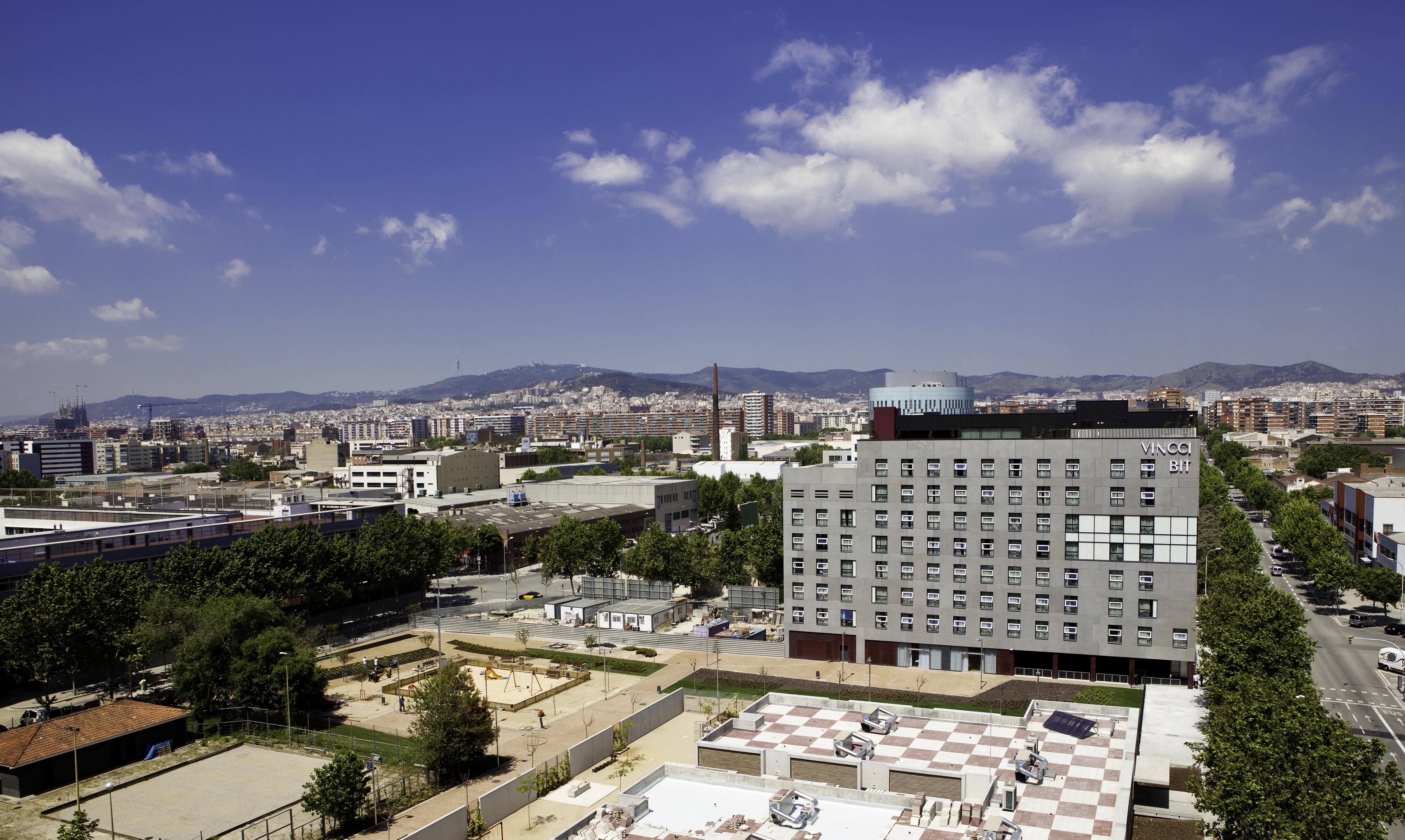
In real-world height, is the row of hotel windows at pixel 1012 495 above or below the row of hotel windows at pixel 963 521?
above

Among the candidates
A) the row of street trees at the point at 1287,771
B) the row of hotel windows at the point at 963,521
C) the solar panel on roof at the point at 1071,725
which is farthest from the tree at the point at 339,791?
the row of hotel windows at the point at 963,521

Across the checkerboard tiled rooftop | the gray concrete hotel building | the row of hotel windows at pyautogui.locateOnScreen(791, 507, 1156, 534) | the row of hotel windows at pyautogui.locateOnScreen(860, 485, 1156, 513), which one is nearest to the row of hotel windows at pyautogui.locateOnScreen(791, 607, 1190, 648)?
the gray concrete hotel building

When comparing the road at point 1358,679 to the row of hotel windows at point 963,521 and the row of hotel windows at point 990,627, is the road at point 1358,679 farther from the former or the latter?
the row of hotel windows at point 963,521

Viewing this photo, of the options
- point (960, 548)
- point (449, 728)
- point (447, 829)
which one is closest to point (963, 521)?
point (960, 548)

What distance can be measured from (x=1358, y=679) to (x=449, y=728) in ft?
196

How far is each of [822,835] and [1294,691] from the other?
22.6 meters

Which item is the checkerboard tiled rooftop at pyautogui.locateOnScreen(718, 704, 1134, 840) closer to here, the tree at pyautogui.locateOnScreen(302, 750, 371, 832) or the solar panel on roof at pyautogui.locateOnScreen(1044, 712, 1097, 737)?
the solar panel on roof at pyautogui.locateOnScreen(1044, 712, 1097, 737)

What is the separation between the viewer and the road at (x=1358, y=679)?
157 feet

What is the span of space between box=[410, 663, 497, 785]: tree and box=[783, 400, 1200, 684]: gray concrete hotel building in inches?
1072

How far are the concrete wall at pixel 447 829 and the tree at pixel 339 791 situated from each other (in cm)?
282

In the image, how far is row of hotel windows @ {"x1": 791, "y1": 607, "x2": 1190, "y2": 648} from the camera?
54.6m

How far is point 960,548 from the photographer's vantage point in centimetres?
5847

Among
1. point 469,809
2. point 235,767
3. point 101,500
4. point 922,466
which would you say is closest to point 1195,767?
point 922,466

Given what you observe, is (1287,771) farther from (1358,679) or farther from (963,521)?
(1358,679)
